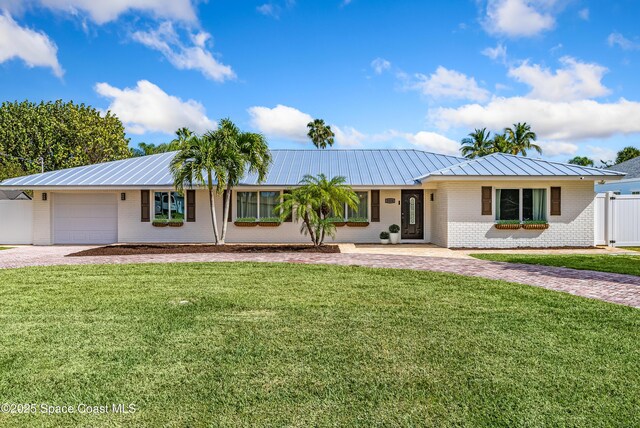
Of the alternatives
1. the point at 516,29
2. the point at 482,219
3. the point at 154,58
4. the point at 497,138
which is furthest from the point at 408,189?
the point at 497,138

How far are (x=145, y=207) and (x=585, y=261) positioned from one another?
51.8 feet

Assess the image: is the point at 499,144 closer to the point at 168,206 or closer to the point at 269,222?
the point at 269,222

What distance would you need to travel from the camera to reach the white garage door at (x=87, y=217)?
17547 mm

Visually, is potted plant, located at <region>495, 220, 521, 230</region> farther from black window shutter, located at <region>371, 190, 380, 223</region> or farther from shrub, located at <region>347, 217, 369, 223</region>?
shrub, located at <region>347, 217, 369, 223</region>

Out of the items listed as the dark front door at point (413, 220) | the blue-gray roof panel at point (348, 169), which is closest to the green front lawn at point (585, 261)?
the blue-gray roof panel at point (348, 169)

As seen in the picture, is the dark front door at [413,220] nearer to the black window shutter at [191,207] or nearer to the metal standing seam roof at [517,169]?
the metal standing seam roof at [517,169]

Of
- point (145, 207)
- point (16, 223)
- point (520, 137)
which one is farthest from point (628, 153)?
point (16, 223)

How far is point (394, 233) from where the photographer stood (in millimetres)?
16672

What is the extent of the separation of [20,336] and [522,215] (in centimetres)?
1521

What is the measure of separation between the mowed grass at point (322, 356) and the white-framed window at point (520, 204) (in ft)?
27.0

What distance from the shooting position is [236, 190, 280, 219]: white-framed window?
1716 cm

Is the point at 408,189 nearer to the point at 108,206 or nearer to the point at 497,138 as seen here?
the point at 108,206

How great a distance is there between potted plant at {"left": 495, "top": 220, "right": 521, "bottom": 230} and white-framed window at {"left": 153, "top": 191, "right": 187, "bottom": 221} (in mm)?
12420

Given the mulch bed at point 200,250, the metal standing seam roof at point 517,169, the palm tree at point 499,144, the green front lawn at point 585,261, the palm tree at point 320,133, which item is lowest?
Result: the green front lawn at point 585,261
